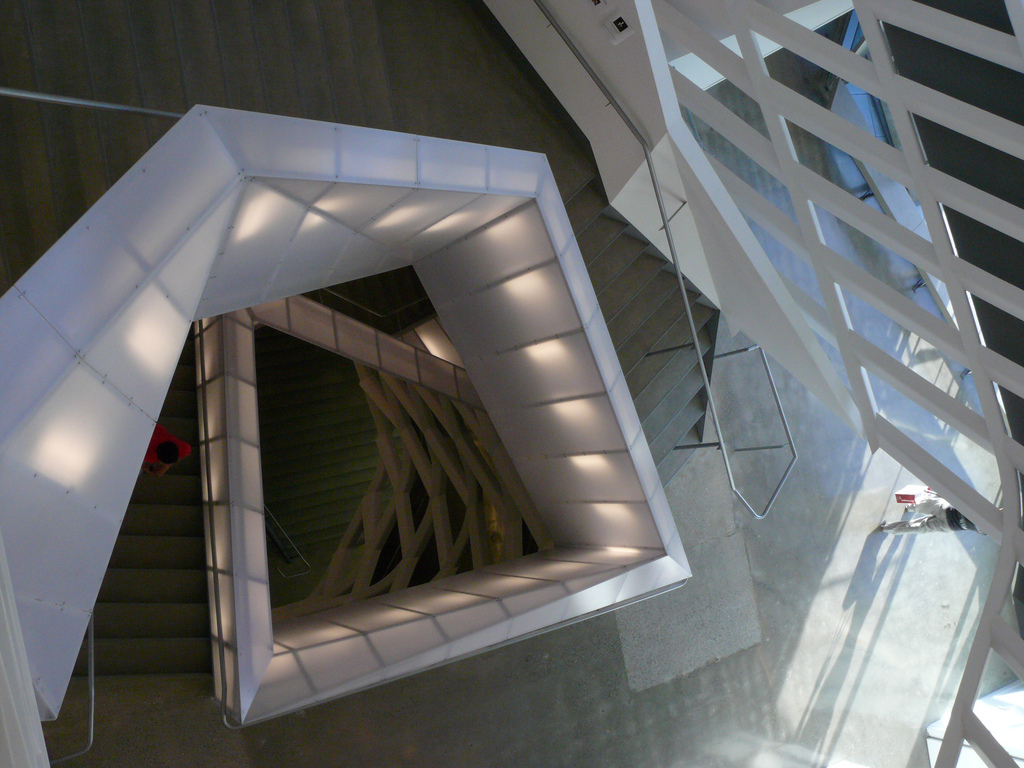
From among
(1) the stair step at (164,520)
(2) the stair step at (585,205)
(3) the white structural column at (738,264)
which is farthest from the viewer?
(2) the stair step at (585,205)

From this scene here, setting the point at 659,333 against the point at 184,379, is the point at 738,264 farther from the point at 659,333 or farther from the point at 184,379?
the point at 184,379

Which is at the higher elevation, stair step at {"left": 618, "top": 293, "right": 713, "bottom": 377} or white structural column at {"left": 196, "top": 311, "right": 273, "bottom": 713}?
stair step at {"left": 618, "top": 293, "right": 713, "bottom": 377}

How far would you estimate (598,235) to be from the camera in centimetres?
859

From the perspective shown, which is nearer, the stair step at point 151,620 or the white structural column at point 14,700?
the white structural column at point 14,700

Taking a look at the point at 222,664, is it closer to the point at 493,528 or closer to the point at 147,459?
the point at 147,459

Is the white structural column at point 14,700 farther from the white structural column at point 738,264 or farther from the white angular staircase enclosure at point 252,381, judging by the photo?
the white structural column at point 738,264

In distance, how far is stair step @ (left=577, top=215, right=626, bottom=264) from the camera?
8477 mm

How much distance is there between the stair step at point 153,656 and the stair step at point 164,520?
892mm

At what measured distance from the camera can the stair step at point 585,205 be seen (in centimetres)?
836

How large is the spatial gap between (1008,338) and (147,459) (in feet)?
23.6

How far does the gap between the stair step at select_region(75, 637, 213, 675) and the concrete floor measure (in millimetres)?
90

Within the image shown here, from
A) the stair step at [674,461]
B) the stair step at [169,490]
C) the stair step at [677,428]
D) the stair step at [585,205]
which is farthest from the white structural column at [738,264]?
the stair step at [169,490]

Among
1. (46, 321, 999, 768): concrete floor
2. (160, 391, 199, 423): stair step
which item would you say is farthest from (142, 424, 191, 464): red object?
(46, 321, 999, 768): concrete floor

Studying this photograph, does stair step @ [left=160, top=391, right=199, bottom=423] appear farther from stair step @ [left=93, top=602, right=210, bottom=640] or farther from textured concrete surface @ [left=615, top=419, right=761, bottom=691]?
textured concrete surface @ [left=615, top=419, right=761, bottom=691]
